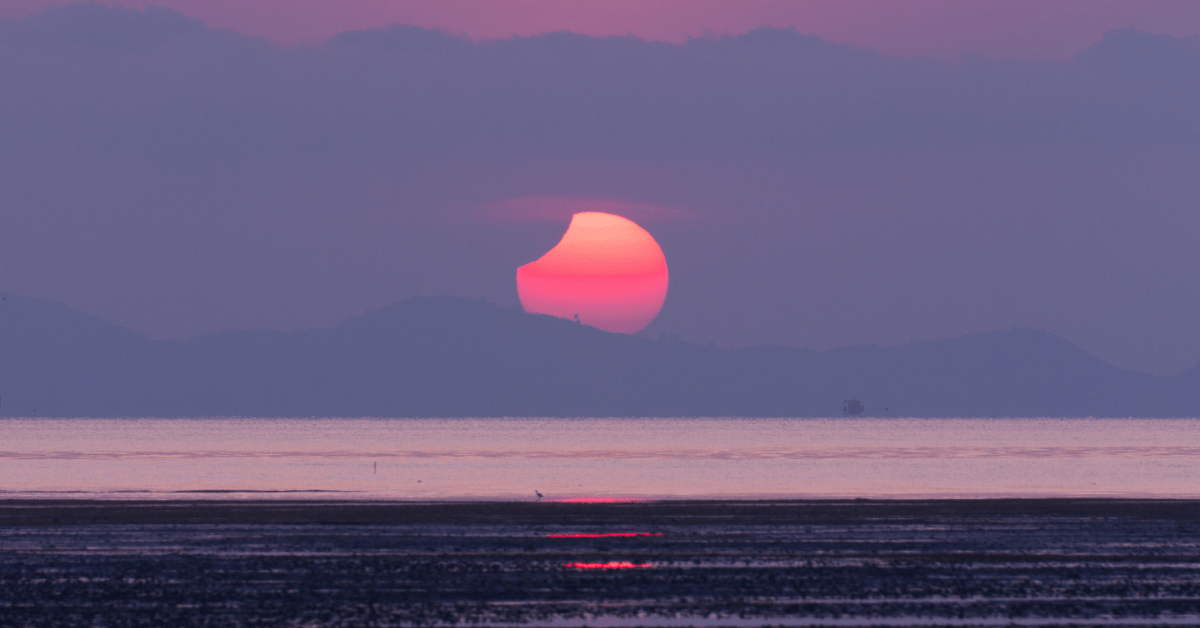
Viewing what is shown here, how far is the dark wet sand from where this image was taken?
24969mm

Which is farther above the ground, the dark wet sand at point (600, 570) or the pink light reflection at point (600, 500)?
the pink light reflection at point (600, 500)

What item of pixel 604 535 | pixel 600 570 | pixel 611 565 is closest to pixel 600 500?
pixel 604 535

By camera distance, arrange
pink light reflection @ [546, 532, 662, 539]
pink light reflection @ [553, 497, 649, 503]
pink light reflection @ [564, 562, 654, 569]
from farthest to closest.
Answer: pink light reflection @ [553, 497, 649, 503] < pink light reflection @ [546, 532, 662, 539] < pink light reflection @ [564, 562, 654, 569]

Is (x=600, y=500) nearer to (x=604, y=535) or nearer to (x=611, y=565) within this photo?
(x=604, y=535)

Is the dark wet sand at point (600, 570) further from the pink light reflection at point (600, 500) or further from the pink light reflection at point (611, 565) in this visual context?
the pink light reflection at point (600, 500)

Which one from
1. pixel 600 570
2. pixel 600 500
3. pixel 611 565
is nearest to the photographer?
pixel 600 570

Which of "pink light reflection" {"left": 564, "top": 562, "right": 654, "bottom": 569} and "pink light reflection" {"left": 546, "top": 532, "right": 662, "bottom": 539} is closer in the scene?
"pink light reflection" {"left": 564, "top": 562, "right": 654, "bottom": 569}

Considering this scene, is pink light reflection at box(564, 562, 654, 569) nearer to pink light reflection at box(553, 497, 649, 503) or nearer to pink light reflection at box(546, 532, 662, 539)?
pink light reflection at box(546, 532, 662, 539)

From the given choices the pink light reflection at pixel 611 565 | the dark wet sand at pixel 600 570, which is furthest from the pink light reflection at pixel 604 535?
the pink light reflection at pixel 611 565

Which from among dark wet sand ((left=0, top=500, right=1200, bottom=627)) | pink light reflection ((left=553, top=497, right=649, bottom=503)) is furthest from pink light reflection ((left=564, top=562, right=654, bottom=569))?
pink light reflection ((left=553, top=497, right=649, bottom=503))

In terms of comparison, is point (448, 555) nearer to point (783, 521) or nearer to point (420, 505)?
point (783, 521)

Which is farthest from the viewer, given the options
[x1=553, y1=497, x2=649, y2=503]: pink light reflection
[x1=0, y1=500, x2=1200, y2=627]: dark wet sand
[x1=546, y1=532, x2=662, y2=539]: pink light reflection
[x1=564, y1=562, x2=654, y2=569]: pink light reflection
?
[x1=553, y1=497, x2=649, y2=503]: pink light reflection

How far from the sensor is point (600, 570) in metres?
31.0

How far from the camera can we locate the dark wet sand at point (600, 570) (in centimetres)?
2497
